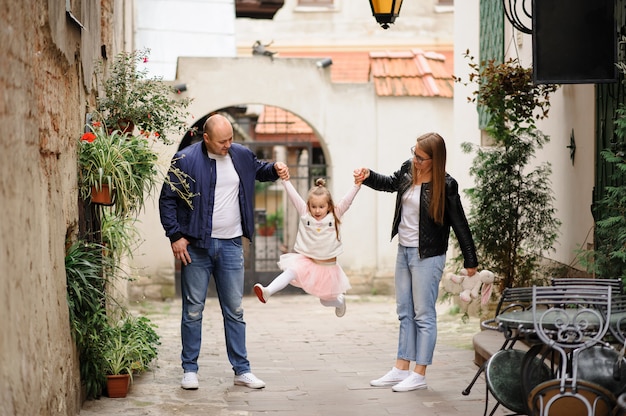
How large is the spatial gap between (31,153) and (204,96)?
36.9 feet

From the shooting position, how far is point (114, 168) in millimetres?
7023

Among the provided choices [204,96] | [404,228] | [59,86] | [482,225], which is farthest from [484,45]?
[59,86]

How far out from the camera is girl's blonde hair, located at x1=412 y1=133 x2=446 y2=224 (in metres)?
7.56

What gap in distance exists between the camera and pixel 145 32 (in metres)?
18.4

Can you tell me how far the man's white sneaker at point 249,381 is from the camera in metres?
7.98

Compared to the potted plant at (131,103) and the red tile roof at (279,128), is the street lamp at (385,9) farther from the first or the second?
the red tile roof at (279,128)

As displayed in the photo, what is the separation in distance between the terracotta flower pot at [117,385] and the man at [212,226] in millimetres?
558

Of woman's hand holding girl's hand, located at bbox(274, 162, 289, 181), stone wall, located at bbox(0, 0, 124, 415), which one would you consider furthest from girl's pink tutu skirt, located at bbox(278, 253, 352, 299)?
stone wall, located at bbox(0, 0, 124, 415)

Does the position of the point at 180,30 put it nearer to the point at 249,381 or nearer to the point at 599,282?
the point at 249,381

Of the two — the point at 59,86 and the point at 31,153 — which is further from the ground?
the point at 59,86

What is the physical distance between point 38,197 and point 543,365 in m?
2.89

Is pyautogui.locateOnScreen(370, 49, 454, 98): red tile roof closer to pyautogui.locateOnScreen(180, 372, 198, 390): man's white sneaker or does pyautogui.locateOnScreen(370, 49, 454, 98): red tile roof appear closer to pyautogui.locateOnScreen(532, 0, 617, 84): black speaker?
pyautogui.locateOnScreen(532, 0, 617, 84): black speaker

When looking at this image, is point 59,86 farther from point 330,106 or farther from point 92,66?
point 330,106

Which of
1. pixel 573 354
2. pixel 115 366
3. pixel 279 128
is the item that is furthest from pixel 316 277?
pixel 279 128
